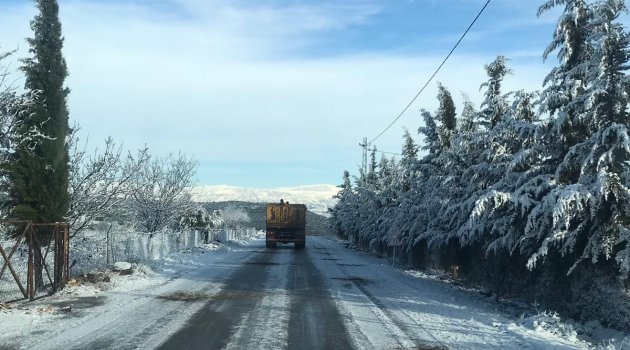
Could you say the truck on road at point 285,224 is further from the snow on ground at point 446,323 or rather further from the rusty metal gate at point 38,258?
the rusty metal gate at point 38,258

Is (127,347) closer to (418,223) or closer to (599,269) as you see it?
(599,269)

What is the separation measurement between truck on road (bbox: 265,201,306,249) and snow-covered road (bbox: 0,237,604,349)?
26.5m

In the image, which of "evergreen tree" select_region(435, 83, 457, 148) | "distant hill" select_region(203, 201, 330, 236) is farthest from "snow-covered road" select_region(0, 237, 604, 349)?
"distant hill" select_region(203, 201, 330, 236)

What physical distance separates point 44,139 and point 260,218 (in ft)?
428

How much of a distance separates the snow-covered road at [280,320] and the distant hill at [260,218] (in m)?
101

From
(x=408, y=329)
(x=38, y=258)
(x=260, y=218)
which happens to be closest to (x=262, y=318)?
(x=408, y=329)

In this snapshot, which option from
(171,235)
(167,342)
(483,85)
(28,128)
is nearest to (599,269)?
(167,342)

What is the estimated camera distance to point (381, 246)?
37156 mm

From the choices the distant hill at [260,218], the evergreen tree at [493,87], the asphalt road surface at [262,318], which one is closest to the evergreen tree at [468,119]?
the evergreen tree at [493,87]

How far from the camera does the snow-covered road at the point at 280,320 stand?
8.59m

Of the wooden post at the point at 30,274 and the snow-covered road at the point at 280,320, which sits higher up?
the wooden post at the point at 30,274

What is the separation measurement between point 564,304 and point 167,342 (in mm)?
8211

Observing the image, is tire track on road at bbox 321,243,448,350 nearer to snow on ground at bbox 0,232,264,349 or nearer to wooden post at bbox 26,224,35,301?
snow on ground at bbox 0,232,264,349

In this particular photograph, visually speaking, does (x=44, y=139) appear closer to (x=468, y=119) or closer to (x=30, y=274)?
(x=30, y=274)
